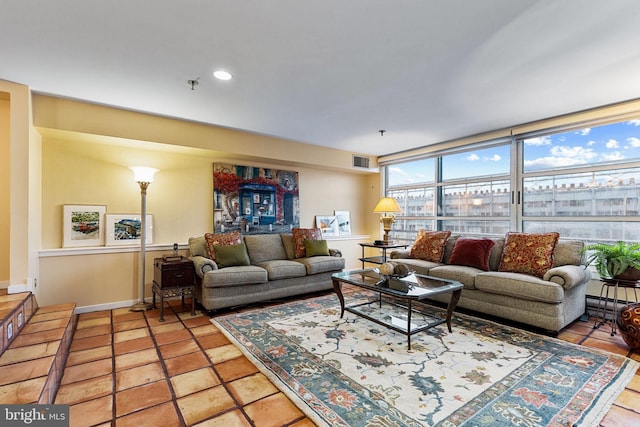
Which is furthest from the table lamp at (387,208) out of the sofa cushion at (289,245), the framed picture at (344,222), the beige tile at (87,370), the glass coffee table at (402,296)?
the beige tile at (87,370)

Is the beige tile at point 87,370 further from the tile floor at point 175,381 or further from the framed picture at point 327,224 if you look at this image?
the framed picture at point 327,224

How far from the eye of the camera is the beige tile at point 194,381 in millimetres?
1965

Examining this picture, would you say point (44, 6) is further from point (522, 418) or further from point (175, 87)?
point (522, 418)

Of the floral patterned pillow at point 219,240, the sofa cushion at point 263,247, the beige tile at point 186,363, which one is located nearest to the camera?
the beige tile at point 186,363

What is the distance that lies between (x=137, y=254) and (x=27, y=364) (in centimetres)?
218

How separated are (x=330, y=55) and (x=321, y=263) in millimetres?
2771

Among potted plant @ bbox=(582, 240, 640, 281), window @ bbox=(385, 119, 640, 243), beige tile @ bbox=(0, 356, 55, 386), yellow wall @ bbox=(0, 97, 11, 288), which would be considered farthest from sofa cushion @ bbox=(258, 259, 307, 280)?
potted plant @ bbox=(582, 240, 640, 281)

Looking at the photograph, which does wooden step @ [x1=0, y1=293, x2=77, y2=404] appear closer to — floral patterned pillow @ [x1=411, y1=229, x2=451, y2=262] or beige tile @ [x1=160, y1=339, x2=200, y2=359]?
beige tile @ [x1=160, y1=339, x2=200, y2=359]

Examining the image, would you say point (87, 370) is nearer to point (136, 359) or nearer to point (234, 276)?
point (136, 359)

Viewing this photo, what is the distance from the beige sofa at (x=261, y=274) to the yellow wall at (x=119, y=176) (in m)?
0.64

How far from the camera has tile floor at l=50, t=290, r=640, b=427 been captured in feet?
5.59

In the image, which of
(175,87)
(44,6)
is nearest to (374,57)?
(175,87)

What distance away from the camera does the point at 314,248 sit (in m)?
4.62

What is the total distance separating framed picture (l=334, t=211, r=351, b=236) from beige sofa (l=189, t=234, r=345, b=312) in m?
1.24
